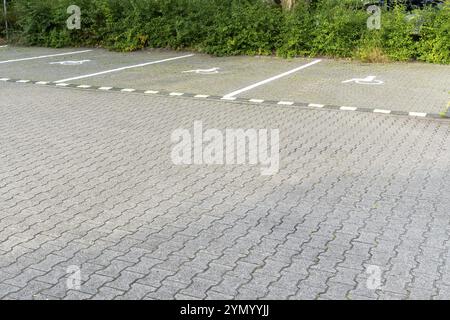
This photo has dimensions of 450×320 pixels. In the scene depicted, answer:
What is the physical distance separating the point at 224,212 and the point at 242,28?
500 inches

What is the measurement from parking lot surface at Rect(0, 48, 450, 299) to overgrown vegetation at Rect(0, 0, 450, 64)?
6823 millimetres

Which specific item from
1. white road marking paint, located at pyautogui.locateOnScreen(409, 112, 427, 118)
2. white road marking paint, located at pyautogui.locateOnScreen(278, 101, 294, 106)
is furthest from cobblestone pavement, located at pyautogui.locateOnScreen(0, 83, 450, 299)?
white road marking paint, located at pyautogui.locateOnScreen(278, 101, 294, 106)

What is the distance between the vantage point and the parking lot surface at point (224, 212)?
477 centimetres

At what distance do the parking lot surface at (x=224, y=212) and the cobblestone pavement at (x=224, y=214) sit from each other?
16 millimetres

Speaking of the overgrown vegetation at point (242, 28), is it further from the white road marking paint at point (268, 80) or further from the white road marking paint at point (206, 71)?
the white road marking paint at point (206, 71)

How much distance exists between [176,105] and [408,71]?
260 inches

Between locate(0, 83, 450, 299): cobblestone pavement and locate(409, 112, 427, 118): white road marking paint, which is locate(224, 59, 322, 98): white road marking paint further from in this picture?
locate(409, 112, 427, 118): white road marking paint

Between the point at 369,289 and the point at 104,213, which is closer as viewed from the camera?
the point at 369,289

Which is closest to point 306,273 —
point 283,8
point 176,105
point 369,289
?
point 369,289

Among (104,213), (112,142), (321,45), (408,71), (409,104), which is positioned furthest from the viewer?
(321,45)

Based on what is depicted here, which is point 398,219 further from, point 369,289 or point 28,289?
point 28,289

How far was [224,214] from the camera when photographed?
617cm

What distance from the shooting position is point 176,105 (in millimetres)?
11508

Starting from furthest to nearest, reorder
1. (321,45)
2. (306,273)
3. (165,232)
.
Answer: (321,45) → (165,232) → (306,273)
